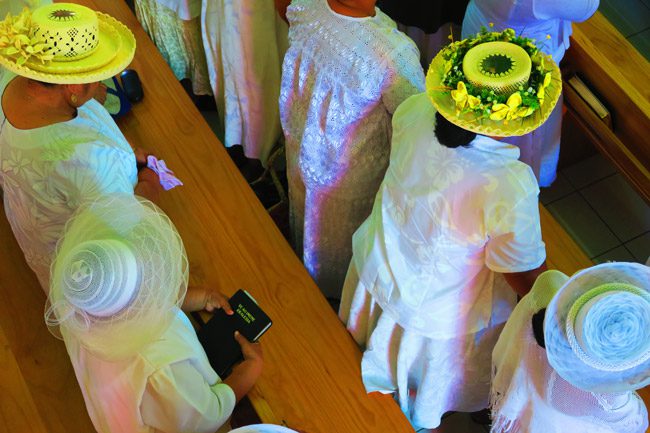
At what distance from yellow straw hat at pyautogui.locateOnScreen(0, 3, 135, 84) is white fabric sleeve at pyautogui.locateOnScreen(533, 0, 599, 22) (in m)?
1.11

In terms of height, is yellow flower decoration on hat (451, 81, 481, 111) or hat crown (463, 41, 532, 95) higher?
hat crown (463, 41, 532, 95)

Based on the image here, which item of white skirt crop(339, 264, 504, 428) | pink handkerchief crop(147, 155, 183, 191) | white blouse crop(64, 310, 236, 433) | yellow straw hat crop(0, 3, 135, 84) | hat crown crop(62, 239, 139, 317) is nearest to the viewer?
hat crown crop(62, 239, 139, 317)

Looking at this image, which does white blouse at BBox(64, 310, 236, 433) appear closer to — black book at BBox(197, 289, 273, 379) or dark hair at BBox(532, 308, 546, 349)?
black book at BBox(197, 289, 273, 379)

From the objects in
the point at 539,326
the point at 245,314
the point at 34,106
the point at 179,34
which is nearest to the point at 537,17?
the point at 539,326

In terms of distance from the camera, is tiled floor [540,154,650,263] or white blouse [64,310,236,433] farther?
tiled floor [540,154,650,263]

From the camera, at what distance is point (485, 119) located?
1.40 m

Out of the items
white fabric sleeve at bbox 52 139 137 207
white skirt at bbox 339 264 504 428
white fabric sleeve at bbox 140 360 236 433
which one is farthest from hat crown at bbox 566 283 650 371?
white fabric sleeve at bbox 52 139 137 207

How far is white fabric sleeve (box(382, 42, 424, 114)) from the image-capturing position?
1672 mm

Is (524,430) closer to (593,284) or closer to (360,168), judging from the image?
(593,284)

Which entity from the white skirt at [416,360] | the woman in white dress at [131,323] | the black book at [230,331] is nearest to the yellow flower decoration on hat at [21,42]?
the woman in white dress at [131,323]

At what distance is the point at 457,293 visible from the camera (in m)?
1.74

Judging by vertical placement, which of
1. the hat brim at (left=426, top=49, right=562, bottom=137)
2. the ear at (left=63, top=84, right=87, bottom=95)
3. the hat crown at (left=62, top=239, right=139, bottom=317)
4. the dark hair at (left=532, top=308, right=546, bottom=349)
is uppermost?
the hat brim at (left=426, top=49, right=562, bottom=137)

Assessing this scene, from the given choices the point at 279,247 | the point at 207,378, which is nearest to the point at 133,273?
the point at 207,378

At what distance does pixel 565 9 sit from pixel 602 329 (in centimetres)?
96
